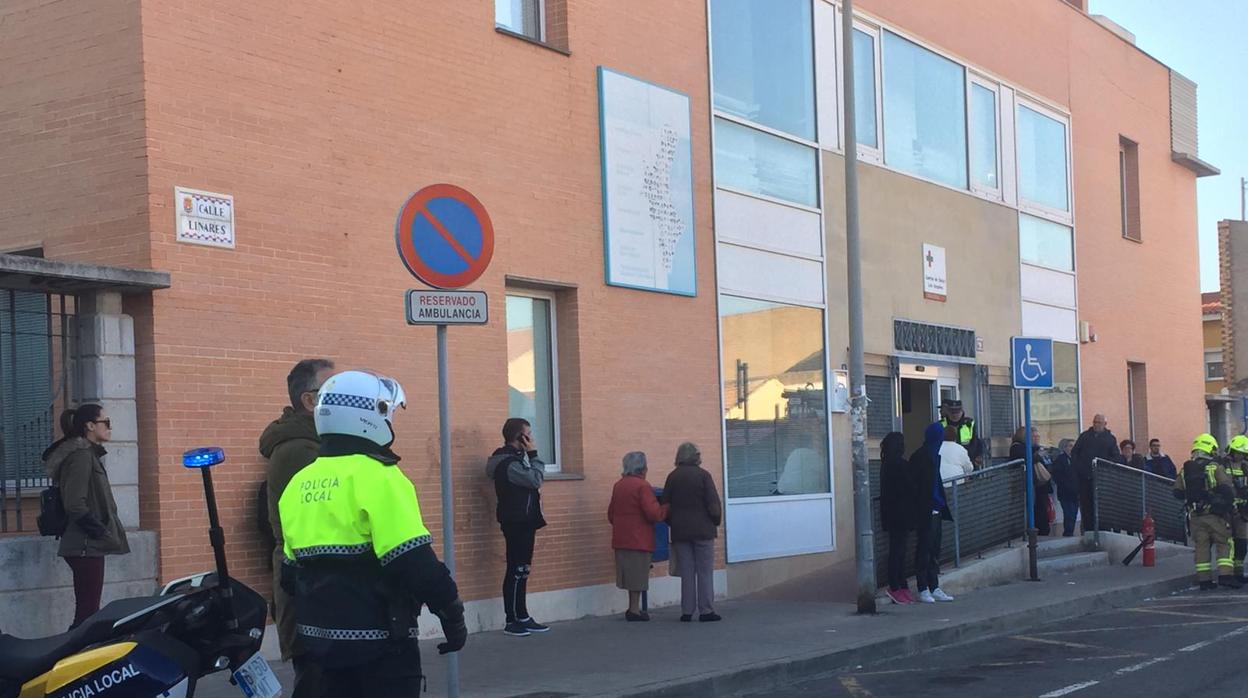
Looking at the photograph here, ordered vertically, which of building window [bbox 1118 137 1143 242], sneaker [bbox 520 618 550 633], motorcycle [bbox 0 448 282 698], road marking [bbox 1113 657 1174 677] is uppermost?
building window [bbox 1118 137 1143 242]

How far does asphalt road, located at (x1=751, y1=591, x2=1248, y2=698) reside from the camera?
10.4 metres

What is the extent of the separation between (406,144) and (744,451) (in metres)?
6.02

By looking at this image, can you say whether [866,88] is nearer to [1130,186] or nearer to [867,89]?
[867,89]

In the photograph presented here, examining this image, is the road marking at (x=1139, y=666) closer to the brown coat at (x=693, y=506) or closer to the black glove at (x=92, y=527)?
the brown coat at (x=693, y=506)

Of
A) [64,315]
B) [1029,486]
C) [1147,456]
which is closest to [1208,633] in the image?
[1029,486]

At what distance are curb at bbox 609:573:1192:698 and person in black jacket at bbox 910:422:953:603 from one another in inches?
43.9

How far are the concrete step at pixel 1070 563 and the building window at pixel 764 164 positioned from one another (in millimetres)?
5270

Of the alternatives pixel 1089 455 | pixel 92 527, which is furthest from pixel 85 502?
pixel 1089 455

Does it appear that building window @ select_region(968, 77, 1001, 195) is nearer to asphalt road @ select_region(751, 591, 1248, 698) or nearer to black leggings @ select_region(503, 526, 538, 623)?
asphalt road @ select_region(751, 591, 1248, 698)

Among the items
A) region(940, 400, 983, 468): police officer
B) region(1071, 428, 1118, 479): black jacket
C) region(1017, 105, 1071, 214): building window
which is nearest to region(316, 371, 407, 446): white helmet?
region(940, 400, 983, 468): police officer

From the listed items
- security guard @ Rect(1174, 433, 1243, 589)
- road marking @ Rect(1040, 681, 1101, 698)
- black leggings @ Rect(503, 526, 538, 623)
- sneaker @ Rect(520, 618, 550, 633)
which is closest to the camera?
road marking @ Rect(1040, 681, 1101, 698)

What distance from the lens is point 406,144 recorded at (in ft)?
42.0

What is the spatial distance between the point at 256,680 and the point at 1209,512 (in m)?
13.9

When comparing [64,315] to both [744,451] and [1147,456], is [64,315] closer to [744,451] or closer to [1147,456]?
[744,451]
